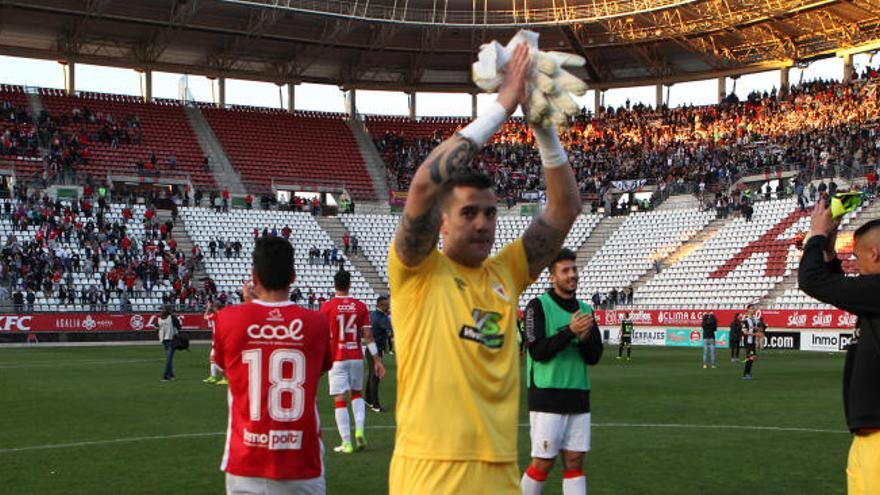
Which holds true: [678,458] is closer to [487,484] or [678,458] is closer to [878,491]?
[878,491]

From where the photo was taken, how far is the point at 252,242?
51.2 metres

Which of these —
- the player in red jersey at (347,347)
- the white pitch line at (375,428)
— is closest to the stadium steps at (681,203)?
the white pitch line at (375,428)

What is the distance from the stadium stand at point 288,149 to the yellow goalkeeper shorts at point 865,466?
53.5 m

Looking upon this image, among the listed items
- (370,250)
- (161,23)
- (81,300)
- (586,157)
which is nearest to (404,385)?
(81,300)

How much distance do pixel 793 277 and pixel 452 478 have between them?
136ft

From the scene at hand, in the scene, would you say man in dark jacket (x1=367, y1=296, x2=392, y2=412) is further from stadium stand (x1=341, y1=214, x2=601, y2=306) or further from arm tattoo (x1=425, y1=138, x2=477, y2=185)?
stadium stand (x1=341, y1=214, x2=601, y2=306)

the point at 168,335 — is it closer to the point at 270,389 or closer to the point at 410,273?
the point at 270,389

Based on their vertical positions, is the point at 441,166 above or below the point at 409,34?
below

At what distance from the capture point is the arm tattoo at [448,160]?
4238 mm

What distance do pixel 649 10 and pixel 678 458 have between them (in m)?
44.3

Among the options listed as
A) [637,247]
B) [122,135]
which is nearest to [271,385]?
[637,247]

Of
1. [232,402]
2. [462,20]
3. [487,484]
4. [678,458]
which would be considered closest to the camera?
[487,484]

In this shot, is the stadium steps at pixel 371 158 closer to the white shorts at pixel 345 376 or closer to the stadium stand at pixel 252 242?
the stadium stand at pixel 252 242

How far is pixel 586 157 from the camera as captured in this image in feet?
206
